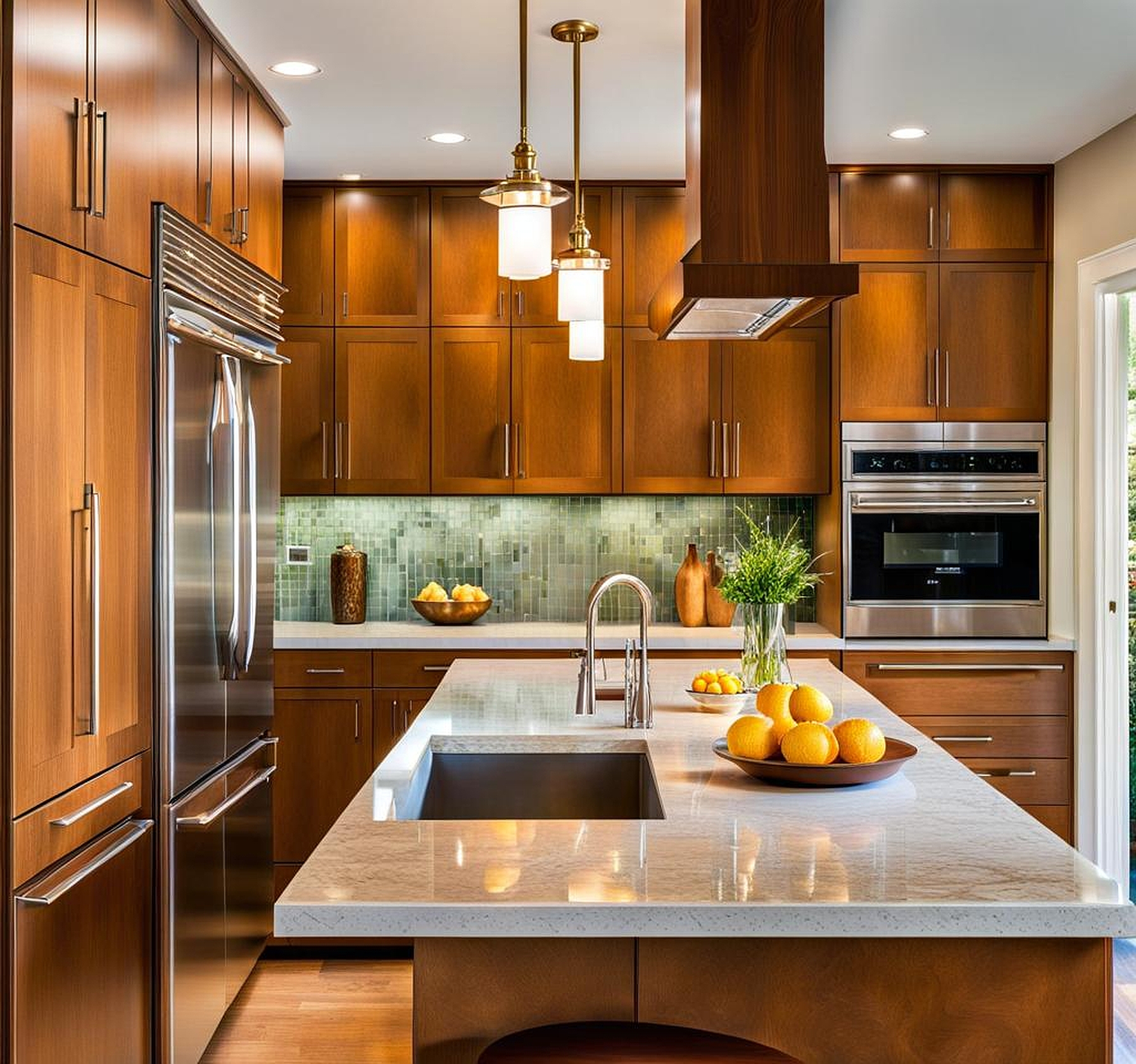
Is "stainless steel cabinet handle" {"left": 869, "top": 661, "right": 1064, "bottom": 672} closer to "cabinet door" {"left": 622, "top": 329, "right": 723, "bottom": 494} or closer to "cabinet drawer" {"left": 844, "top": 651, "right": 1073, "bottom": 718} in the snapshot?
"cabinet drawer" {"left": 844, "top": 651, "right": 1073, "bottom": 718}

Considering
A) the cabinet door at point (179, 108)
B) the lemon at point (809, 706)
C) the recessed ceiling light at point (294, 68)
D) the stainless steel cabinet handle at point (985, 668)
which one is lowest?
the stainless steel cabinet handle at point (985, 668)

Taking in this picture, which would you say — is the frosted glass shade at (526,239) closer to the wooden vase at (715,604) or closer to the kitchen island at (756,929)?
the kitchen island at (756,929)

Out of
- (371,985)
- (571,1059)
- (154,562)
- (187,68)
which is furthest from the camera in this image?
(371,985)

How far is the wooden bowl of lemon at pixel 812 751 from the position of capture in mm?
2086

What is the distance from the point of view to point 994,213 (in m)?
4.52

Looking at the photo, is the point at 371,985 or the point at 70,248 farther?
the point at 371,985

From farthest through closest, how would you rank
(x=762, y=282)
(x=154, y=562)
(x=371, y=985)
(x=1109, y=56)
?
(x=371, y=985) < (x=1109, y=56) < (x=154, y=562) < (x=762, y=282)

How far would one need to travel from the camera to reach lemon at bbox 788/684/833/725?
220 centimetres

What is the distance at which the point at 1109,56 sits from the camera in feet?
10.9

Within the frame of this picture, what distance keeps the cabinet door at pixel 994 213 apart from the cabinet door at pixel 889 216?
51 millimetres

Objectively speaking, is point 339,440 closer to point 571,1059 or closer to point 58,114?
point 58,114

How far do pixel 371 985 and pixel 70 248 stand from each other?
2523 mm

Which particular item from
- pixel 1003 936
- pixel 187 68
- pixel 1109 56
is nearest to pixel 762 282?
pixel 1003 936

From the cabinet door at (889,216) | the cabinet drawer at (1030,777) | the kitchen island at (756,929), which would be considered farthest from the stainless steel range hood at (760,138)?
the cabinet drawer at (1030,777)
